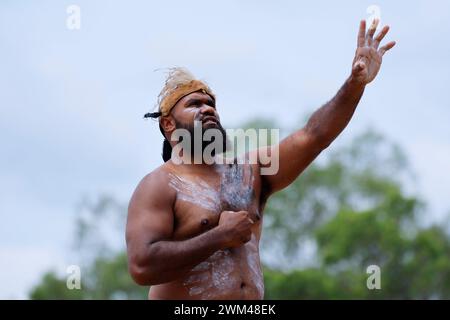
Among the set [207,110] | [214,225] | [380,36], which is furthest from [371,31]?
[214,225]

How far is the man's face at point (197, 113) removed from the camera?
661 centimetres

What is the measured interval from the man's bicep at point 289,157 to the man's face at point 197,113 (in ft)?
1.10

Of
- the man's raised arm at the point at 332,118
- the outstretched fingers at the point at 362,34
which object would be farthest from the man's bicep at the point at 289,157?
the outstretched fingers at the point at 362,34

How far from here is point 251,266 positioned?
6371 millimetres

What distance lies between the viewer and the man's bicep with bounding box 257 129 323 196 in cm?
659

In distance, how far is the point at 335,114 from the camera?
6473 mm

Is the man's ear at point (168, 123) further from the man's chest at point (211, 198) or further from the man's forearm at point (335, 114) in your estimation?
the man's forearm at point (335, 114)

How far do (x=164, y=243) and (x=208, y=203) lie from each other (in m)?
0.48

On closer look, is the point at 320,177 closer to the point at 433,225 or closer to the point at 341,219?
the point at 433,225

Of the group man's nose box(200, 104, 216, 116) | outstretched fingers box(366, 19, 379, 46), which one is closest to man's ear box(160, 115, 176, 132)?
man's nose box(200, 104, 216, 116)

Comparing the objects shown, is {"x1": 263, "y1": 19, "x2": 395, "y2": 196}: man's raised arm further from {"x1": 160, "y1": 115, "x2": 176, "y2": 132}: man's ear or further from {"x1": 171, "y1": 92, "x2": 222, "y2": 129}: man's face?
{"x1": 160, "y1": 115, "x2": 176, "y2": 132}: man's ear
